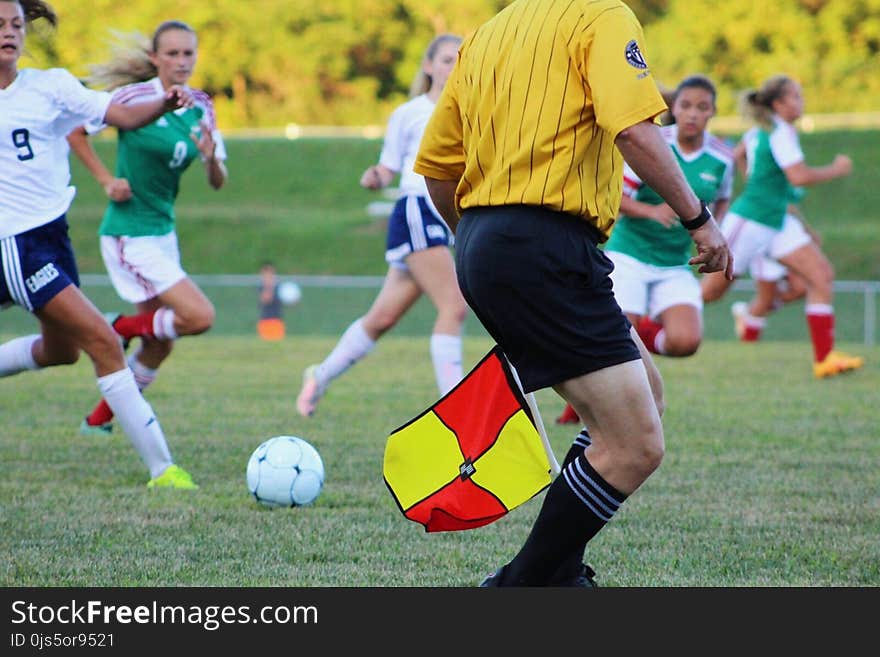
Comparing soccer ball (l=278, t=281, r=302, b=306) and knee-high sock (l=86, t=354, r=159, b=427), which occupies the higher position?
knee-high sock (l=86, t=354, r=159, b=427)

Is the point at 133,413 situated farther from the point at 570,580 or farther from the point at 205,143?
the point at 570,580

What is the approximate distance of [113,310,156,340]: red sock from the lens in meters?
7.47

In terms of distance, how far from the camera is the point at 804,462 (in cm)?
681

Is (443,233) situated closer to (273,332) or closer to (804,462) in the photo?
(804,462)

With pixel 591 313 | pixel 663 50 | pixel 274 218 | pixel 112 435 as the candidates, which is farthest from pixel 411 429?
pixel 663 50

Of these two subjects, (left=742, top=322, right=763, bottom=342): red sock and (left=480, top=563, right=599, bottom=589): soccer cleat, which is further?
(left=742, top=322, right=763, bottom=342): red sock

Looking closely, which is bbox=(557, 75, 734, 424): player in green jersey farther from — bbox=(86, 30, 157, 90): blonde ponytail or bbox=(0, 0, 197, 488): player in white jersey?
bbox=(0, 0, 197, 488): player in white jersey

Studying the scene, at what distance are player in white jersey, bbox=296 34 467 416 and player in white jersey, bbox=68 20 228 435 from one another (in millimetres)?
1072

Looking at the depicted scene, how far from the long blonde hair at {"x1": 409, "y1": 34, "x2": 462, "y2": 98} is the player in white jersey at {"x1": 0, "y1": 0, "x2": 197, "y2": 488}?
2530 millimetres

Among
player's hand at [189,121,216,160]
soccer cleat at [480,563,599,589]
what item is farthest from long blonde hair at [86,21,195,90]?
soccer cleat at [480,563,599,589]

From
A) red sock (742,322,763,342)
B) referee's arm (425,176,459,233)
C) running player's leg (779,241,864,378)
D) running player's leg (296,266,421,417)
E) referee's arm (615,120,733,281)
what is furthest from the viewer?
red sock (742,322,763,342)

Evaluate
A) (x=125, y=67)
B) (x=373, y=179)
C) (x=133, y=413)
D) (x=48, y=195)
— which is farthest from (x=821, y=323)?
(x=48, y=195)

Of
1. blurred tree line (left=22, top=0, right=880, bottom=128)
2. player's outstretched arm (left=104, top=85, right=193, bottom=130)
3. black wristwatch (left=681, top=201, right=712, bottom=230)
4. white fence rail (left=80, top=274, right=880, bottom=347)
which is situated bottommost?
blurred tree line (left=22, top=0, right=880, bottom=128)

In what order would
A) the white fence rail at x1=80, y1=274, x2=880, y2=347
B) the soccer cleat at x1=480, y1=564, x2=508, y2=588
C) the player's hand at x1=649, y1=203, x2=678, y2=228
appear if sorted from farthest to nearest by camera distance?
1. the white fence rail at x1=80, y1=274, x2=880, y2=347
2. the player's hand at x1=649, y1=203, x2=678, y2=228
3. the soccer cleat at x1=480, y1=564, x2=508, y2=588
